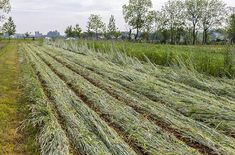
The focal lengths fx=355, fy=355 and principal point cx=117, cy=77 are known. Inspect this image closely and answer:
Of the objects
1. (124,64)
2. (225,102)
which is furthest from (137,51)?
(225,102)

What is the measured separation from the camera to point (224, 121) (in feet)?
21.0

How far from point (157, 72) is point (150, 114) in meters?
5.05

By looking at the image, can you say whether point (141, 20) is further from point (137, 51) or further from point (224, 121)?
point (224, 121)

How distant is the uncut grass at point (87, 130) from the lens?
201 inches

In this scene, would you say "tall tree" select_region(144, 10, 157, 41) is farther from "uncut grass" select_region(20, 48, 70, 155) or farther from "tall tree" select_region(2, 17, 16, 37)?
"uncut grass" select_region(20, 48, 70, 155)

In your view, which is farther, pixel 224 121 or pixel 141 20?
pixel 141 20

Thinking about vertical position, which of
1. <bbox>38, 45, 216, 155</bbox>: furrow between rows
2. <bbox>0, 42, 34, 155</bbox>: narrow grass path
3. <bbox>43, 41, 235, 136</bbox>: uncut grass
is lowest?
<bbox>0, 42, 34, 155</bbox>: narrow grass path

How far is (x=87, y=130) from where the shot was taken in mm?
5953

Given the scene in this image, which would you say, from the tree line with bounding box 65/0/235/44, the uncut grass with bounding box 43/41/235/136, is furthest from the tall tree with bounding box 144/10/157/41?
the uncut grass with bounding box 43/41/235/136

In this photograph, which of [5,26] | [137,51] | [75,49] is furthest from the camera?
[5,26]

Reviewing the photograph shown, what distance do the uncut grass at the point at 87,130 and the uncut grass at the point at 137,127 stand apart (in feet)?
0.98

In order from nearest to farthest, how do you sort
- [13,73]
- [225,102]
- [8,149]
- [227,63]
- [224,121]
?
[8,149] → [224,121] → [225,102] → [227,63] → [13,73]

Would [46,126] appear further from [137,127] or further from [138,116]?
[138,116]

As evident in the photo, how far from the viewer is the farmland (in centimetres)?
532
